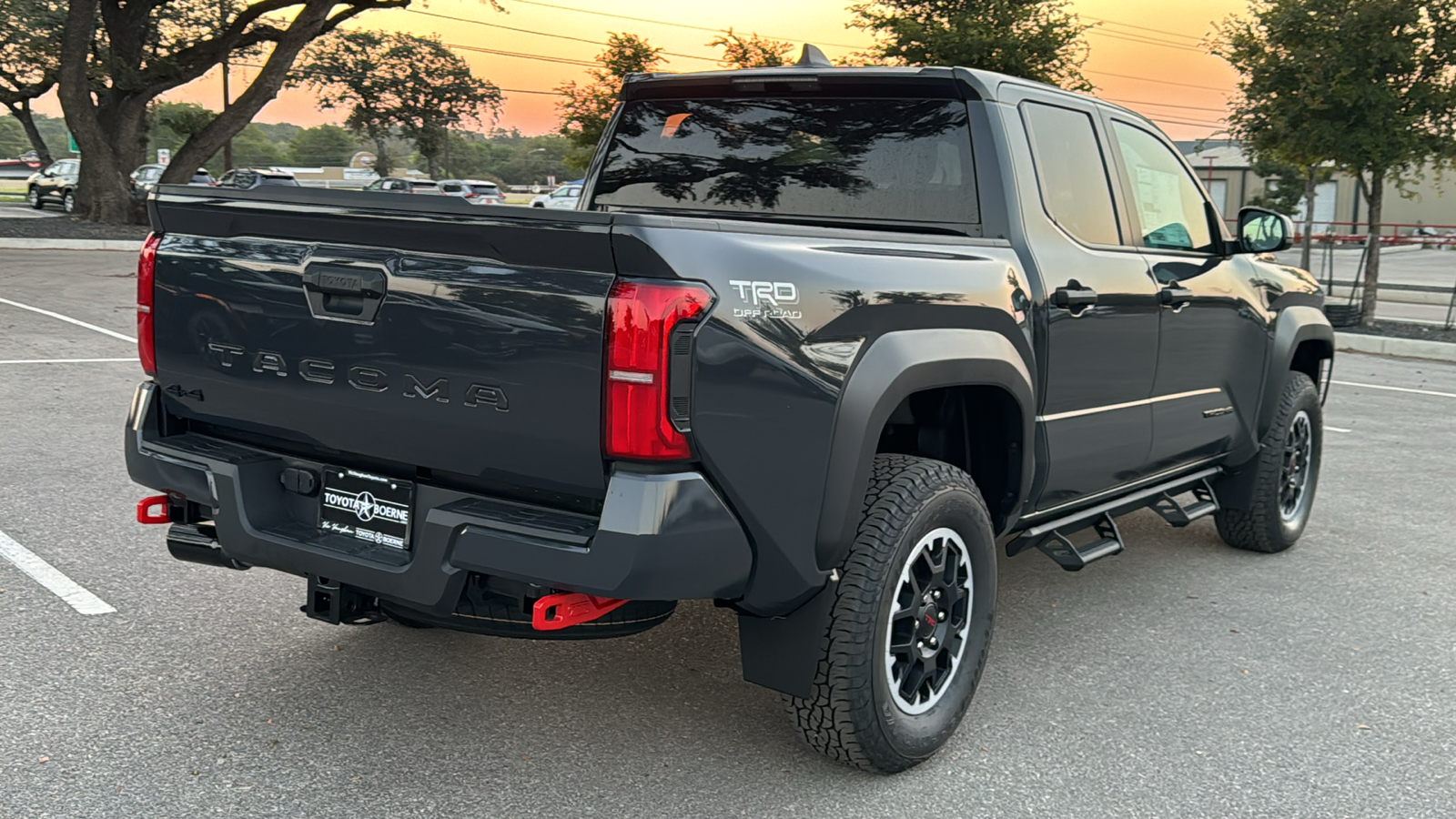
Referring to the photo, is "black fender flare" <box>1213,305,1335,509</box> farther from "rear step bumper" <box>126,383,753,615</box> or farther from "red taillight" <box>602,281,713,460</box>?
"red taillight" <box>602,281,713,460</box>

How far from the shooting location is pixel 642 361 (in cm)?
274

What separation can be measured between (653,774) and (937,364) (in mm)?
1360

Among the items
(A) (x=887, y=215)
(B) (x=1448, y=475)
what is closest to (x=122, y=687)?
(A) (x=887, y=215)

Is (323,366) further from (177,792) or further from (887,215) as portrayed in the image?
(887,215)

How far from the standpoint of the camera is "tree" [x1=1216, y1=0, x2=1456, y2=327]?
50.6ft

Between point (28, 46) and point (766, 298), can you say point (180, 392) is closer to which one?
point (766, 298)

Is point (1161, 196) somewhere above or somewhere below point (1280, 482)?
above

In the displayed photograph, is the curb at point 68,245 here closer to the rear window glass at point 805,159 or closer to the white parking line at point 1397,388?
the white parking line at point 1397,388

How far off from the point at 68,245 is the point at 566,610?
84.9ft

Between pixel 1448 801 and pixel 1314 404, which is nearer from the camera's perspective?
pixel 1448 801

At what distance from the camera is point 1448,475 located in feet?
25.7

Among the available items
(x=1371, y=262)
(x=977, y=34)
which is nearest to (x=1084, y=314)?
(x=1371, y=262)

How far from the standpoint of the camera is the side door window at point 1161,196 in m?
4.84

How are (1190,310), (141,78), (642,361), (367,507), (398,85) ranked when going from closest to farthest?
1. (642,361)
2. (367,507)
3. (1190,310)
4. (141,78)
5. (398,85)
